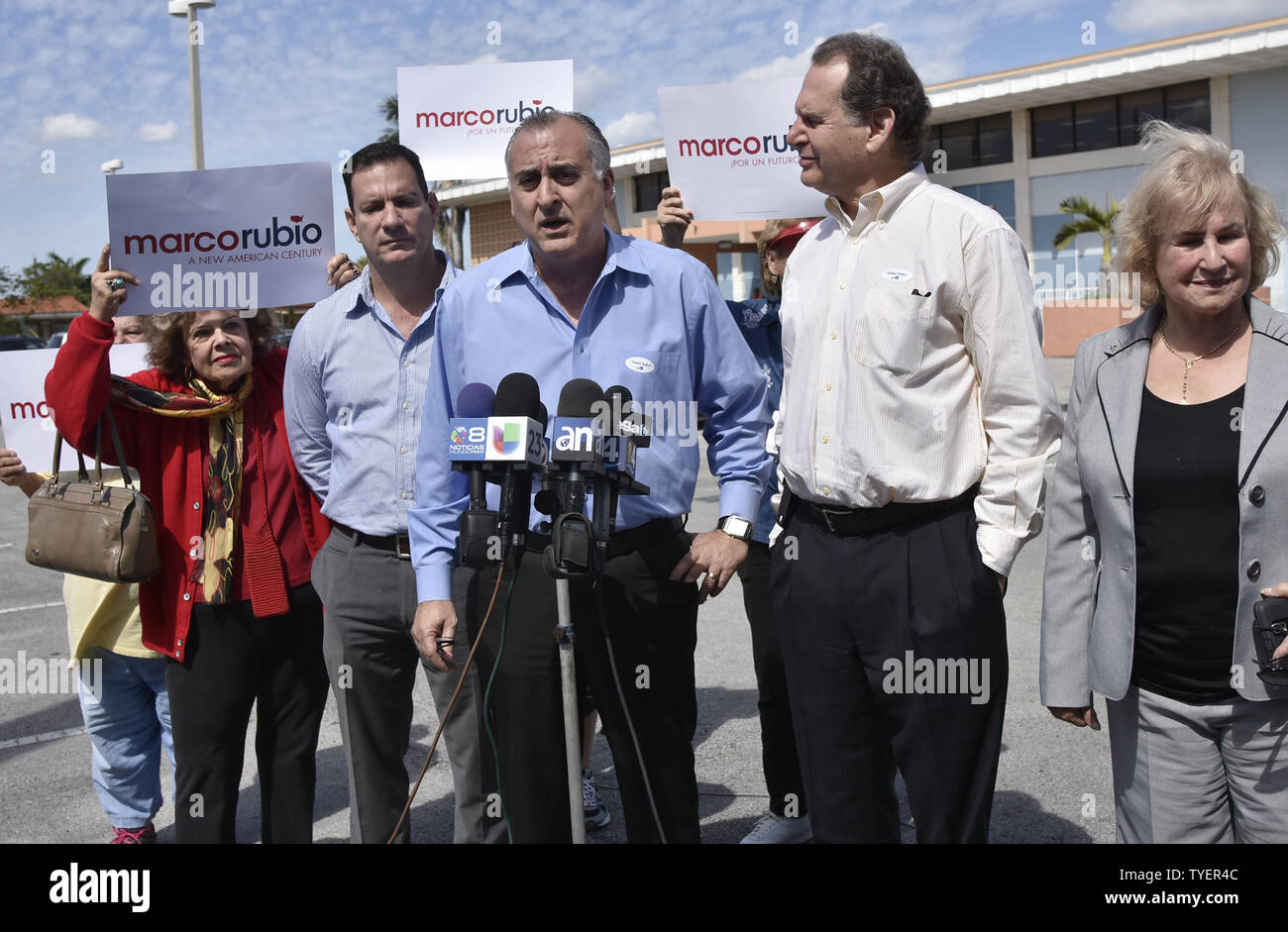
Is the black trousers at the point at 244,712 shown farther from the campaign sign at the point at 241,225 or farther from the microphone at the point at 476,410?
the microphone at the point at 476,410

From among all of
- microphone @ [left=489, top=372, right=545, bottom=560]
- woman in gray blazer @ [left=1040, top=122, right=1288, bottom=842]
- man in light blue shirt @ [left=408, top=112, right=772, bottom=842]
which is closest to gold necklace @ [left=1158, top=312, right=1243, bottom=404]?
woman in gray blazer @ [left=1040, top=122, right=1288, bottom=842]

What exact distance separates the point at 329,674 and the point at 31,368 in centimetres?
265

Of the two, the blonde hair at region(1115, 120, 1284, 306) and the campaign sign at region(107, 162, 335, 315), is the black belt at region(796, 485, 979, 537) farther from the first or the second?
the campaign sign at region(107, 162, 335, 315)

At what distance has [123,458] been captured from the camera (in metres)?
3.81

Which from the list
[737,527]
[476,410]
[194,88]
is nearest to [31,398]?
[476,410]

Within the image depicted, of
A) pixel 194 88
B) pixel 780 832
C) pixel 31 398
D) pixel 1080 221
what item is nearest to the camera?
pixel 780 832

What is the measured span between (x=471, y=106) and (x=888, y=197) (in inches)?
134

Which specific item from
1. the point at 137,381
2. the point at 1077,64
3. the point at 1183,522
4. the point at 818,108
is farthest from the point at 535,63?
the point at 1077,64

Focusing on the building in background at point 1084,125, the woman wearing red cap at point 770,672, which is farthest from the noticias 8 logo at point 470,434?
the building in background at point 1084,125

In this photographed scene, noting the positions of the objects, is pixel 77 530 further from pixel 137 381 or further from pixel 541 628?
pixel 541 628

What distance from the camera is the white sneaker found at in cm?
439

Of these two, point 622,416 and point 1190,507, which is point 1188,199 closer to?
point 1190,507

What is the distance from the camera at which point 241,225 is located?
14.1ft

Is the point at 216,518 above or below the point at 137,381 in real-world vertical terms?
below
